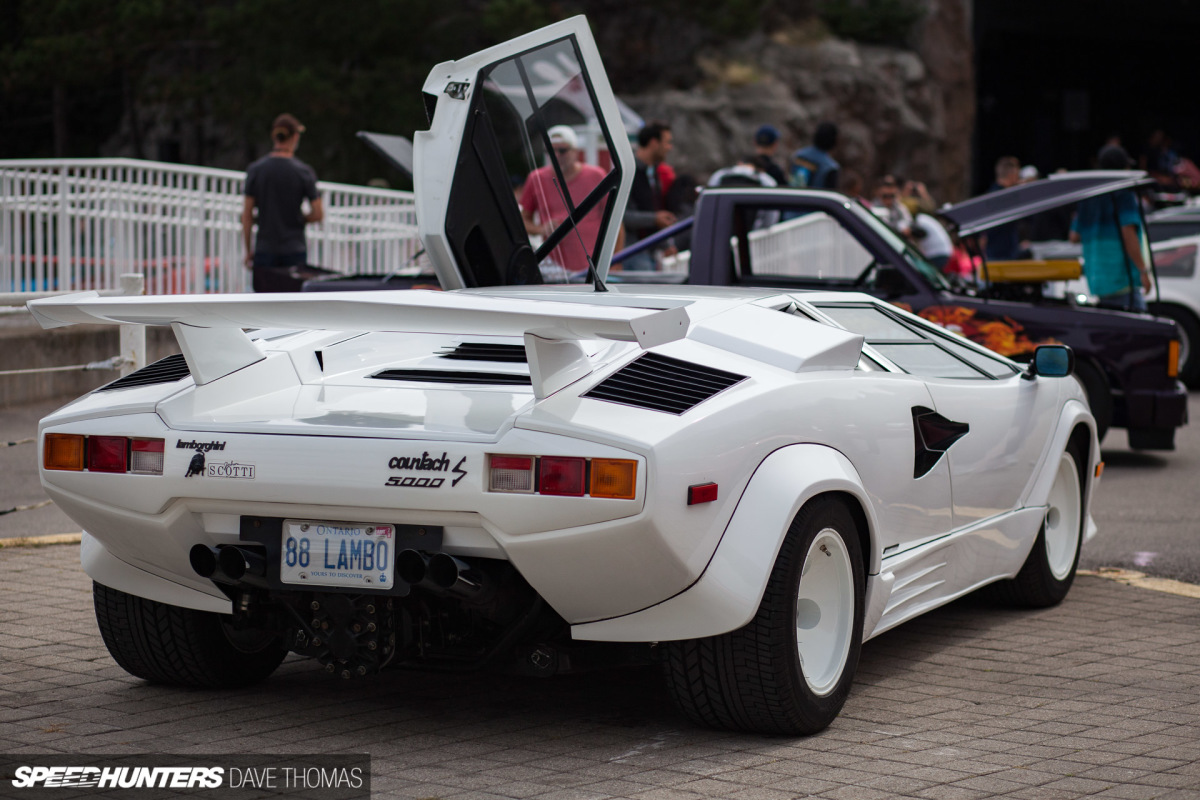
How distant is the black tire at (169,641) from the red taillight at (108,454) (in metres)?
0.62

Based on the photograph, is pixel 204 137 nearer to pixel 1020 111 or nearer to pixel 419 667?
pixel 1020 111

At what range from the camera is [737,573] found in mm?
3826

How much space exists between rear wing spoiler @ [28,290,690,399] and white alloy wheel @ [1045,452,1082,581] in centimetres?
290

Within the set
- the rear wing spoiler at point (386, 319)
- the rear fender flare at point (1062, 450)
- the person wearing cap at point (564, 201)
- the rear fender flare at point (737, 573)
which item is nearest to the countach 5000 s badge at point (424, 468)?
the rear wing spoiler at point (386, 319)

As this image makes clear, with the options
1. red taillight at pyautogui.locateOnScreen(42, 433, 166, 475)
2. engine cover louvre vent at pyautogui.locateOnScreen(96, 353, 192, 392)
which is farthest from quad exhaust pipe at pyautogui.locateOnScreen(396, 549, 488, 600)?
engine cover louvre vent at pyautogui.locateOnScreen(96, 353, 192, 392)

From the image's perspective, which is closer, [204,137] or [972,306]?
[972,306]

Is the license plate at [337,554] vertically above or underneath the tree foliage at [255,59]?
underneath

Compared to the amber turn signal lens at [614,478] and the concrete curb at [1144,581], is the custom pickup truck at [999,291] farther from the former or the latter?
the amber turn signal lens at [614,478]

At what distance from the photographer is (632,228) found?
12375mm

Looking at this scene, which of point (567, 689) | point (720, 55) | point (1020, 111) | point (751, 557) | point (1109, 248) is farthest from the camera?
point (1020, 111)

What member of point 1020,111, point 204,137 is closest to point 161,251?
point 204,137

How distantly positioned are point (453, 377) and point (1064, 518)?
3.10 m

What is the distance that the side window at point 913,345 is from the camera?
17.0 feet

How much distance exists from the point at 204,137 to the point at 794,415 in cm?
2753
